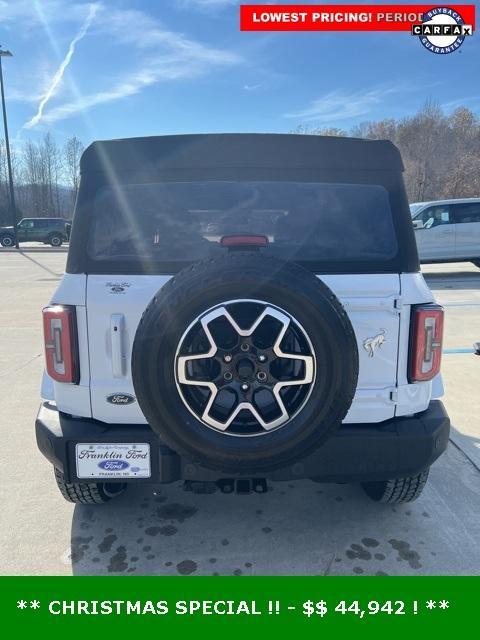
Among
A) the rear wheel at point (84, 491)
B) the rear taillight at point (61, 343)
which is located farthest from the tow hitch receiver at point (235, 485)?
the rear taillight at point (61, 343)

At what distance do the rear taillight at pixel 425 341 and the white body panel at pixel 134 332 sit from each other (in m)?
0.03

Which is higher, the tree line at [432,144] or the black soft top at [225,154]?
the tree line at [432,144]

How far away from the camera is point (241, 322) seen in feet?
6.21

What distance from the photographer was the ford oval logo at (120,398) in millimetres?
2148

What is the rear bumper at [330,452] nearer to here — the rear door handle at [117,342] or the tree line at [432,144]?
the rear door handle at [117,342]

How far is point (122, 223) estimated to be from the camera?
2242 mm

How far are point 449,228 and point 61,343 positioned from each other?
41.8 feet

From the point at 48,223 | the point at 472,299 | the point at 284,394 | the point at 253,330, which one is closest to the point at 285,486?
the point at 284,394

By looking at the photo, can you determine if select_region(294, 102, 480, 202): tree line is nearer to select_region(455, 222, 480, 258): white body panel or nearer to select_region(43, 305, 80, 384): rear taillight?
select_region(455, 222, 480, 258): white body panel

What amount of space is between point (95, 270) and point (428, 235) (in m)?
12.3

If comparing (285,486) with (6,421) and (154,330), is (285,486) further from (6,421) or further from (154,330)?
(6,421)

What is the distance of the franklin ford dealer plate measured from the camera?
212 centimetres

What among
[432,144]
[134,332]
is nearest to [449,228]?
[134,332]
